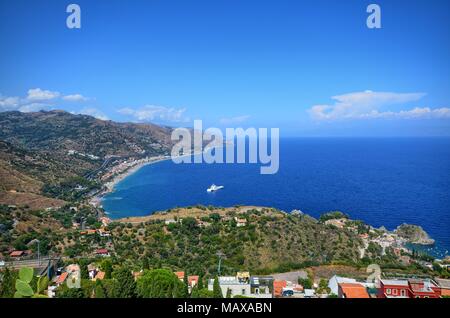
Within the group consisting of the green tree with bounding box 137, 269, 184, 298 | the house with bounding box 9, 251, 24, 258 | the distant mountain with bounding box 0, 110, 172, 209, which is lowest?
the house with bounding box 9, 251, 24, 258

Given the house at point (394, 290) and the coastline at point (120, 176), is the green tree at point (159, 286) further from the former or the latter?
the coastline at point (120, 176)

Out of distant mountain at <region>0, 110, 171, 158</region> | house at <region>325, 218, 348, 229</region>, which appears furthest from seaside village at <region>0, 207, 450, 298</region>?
distant mountain at <region>0, 110, 171, 158</region>

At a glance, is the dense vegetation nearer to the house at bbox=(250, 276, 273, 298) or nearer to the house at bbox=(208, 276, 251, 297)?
the house at bbox=(250, 276, 273, 298)

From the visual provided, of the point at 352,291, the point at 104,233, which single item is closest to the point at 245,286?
the point at 352,291

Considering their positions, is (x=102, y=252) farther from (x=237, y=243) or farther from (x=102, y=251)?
(x=237, y=243)
